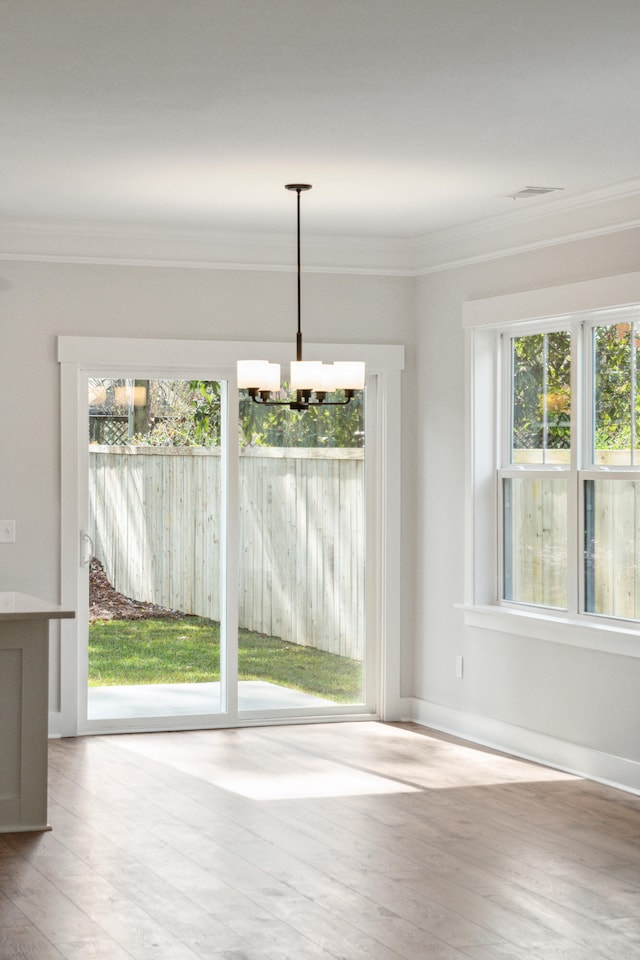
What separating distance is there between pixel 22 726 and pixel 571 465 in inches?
110

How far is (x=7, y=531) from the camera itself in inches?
255

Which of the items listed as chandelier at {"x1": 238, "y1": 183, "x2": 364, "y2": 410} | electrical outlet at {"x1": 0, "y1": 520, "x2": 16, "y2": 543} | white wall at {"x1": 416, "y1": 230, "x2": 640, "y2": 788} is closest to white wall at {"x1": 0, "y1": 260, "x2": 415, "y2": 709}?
electrical outlet at {"x1": 0, "y1": 520, "x2": 16, "y2": 543}

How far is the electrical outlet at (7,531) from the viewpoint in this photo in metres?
6.46

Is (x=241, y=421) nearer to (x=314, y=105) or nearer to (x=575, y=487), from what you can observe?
(x=575, y=487)

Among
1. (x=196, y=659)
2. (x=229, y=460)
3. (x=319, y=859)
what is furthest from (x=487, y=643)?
(x=319, y=859)

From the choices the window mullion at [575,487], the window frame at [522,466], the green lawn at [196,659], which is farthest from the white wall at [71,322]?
the window mullion at [575,487]

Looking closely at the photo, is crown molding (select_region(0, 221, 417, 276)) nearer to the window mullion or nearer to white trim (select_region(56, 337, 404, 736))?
white trim (select_region(56, 337, 404, 736))

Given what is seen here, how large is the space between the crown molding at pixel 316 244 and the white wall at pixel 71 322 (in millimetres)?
57

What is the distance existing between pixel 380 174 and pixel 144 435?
2.22m

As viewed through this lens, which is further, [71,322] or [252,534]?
[252,534]

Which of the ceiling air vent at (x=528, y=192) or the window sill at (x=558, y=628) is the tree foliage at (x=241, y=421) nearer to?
the window sill at (x=558, y=628)

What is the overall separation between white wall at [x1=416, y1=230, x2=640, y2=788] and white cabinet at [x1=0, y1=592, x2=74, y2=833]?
246 cm

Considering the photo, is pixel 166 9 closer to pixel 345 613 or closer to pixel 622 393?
pixel 622 393

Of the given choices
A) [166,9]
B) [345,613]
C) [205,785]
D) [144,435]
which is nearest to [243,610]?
[345,613]
